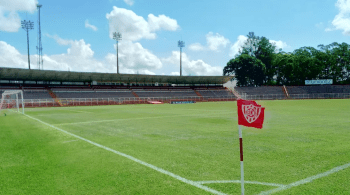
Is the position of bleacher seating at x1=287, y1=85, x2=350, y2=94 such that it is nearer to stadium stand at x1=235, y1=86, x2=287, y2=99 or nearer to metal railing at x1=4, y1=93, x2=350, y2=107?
metal railing at x1=4, y1=93, x2=350, y2=107

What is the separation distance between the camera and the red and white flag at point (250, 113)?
3.39 meters

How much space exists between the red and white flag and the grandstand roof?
51513mm

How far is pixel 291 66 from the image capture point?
261ft

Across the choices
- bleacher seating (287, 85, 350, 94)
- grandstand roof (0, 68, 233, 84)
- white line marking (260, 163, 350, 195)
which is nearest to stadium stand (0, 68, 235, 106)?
grandstand roof (0, 68, 233, 84)

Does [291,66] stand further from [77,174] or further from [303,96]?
[77,174]

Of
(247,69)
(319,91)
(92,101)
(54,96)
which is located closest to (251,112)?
(92,101)

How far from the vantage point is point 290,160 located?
17.7 feet

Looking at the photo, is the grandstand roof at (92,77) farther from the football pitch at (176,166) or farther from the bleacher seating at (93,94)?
the football pitch at (176,166)

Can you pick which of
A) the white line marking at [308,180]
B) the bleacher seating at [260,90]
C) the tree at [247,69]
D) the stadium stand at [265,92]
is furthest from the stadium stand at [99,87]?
the white line marking at [308,180]

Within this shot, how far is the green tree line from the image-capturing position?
259 feet

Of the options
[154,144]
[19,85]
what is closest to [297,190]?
[154,144]

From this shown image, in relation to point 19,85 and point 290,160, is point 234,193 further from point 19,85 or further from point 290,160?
point 19,85

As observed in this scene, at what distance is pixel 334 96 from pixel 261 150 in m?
69.2

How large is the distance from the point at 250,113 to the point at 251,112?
0.02m
